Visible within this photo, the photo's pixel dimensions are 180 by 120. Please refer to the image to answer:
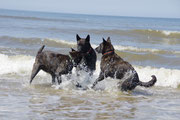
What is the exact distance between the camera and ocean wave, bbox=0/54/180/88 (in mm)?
9866

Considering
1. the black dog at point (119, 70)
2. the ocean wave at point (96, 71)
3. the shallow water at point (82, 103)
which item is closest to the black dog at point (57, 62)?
the shallow water at point (82, 103)

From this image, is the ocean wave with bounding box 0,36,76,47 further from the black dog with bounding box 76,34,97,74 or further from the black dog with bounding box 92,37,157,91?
the black dog with bounding box 92,37,157,91

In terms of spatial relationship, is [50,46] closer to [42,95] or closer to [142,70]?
[142,70]

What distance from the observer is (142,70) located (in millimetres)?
11062

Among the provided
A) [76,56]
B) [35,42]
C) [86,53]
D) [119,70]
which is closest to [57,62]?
[76,56]

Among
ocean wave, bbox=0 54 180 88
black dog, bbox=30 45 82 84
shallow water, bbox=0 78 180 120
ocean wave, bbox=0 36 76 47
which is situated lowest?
shallow water, bbox=0 78 180 120

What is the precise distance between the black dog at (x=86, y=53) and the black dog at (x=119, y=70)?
0.35 meters

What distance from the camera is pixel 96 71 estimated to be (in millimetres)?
11266

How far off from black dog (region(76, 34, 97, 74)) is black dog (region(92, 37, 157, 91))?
35cm

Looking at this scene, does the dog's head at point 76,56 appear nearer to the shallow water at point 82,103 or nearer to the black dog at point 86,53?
the black dog at point 86,53

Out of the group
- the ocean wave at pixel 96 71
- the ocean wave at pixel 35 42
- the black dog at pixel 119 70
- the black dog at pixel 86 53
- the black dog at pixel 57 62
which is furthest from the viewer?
the ocean wave at pixel 35 42

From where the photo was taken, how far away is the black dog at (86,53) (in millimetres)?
8234

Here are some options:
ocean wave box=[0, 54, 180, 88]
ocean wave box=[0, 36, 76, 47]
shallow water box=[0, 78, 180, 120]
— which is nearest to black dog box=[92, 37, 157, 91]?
shallow water box=[0, 78, 180, 120]

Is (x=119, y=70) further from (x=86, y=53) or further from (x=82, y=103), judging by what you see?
(x=82, y=103)
